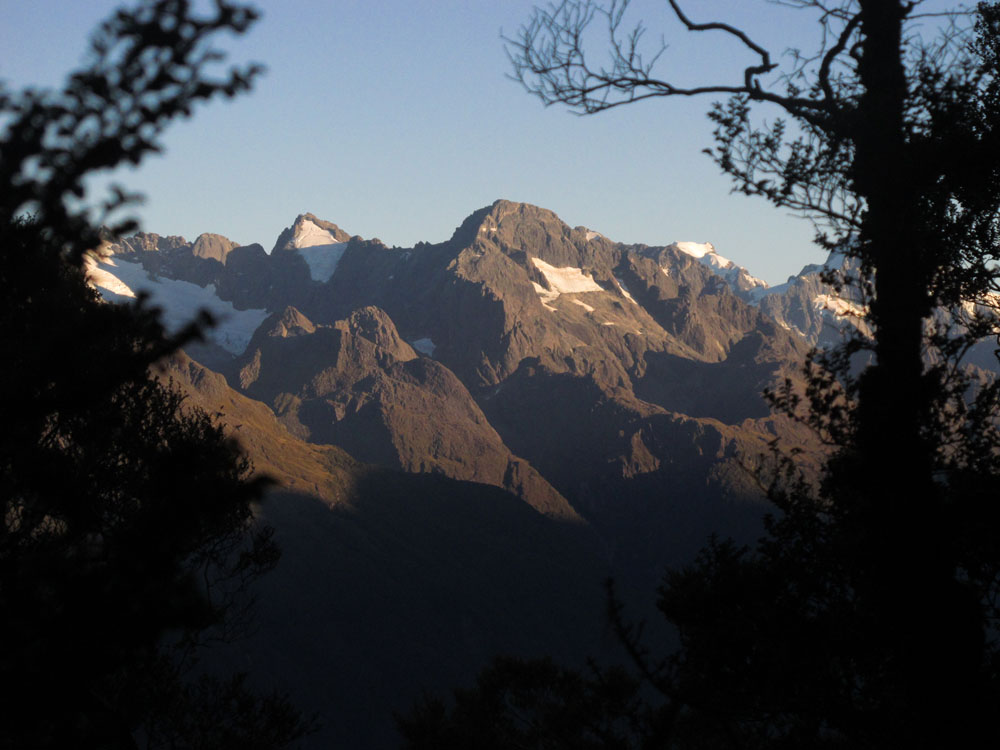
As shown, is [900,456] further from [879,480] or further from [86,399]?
[86,399]

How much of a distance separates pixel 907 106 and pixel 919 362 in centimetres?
393

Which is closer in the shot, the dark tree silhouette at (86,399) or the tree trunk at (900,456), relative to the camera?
the dark tree silhouette at (86,399)

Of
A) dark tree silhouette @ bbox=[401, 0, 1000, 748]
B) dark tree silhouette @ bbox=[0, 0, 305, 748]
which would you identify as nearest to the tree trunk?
dark tree silhouette @ bbox=[401, 0, 1000, 748]

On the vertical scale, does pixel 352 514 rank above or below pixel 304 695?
above

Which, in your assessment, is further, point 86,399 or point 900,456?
point 900,456

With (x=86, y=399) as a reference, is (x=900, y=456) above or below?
above

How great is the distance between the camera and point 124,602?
6.55 m

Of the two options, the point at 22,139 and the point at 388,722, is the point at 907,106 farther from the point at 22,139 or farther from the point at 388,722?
the point at 388,722

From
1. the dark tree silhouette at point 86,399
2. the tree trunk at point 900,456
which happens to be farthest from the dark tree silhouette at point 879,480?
the dark tree silhouette at point 86,399

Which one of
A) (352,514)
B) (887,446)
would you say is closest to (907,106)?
(887,446)

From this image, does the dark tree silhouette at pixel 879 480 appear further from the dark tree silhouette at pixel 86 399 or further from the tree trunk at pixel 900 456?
the dark tree silhouette at pixel 86 399

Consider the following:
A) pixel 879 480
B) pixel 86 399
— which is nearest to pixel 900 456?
pixel 879 480

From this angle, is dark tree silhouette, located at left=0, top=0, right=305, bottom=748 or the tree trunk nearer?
dark tree silhouette, located at left=0, top=0, right=305, bottom=748

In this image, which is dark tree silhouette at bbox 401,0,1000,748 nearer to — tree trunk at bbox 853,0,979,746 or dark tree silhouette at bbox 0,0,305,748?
tree trunk at bbox 853,0,979,746
